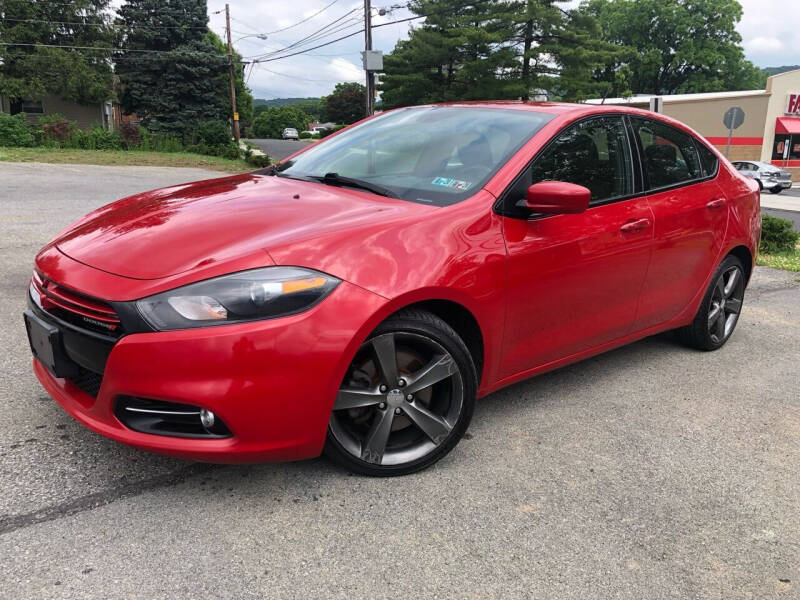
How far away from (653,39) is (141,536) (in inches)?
2790

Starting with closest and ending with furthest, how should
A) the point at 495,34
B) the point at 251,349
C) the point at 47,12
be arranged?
the point at 251,349 < the point at 495,34 < the point at 47,12

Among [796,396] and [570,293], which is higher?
[570,293]

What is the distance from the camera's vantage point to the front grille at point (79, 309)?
88.6 inches

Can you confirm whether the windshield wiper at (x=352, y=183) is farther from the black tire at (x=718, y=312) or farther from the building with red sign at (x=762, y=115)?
the building with red sign at (x=762, y=115)

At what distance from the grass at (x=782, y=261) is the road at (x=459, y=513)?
4.85 m

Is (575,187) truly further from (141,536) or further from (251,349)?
(141,536)

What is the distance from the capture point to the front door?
2.95m

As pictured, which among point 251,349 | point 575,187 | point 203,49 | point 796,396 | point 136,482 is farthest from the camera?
point 203,49

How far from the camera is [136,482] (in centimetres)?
251

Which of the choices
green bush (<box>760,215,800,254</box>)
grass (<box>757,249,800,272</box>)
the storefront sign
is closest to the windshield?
grass (<box>757,249,800,272</box>)

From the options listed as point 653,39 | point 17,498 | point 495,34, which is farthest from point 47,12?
point 653,39

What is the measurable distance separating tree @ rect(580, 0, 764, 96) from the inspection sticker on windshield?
201 ft

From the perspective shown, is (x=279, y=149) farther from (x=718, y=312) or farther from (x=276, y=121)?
(x=276, y=121)

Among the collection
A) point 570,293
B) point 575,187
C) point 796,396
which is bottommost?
point 796,396
